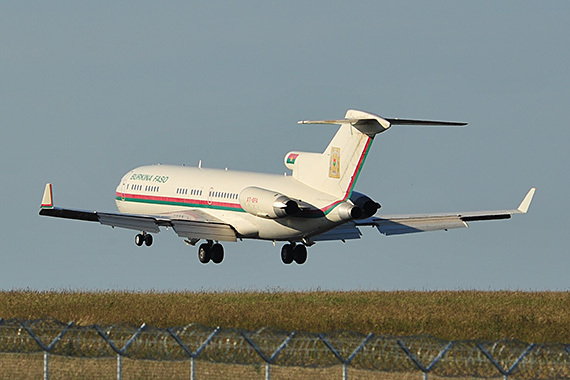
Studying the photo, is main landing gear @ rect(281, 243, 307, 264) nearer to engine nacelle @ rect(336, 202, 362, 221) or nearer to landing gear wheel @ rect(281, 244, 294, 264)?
landing gear wheel @ rect(281, 244, 294, 264)

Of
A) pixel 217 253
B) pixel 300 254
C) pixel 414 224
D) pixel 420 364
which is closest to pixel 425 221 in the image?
pixel 414 224

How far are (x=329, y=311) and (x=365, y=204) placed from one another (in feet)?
39.9

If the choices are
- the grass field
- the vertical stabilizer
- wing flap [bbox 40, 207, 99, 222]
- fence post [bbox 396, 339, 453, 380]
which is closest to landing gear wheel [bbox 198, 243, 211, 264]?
wing flap [bbox 40, 207, 99, 222]

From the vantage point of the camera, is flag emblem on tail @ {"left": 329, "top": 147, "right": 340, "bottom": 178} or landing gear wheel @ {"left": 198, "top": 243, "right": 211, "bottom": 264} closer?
flag emblem on tail @ {"left": 329, "top": 147, "right": 340, "bottom": 178}

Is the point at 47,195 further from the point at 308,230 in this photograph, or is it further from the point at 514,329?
the point at 514,329

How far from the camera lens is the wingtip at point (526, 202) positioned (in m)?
53.9

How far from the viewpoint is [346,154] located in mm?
52594

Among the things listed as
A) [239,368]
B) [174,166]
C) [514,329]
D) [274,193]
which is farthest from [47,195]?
[239,368]

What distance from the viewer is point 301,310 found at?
41562 millimetres

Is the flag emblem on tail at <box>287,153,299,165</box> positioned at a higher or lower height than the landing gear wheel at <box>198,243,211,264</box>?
higher

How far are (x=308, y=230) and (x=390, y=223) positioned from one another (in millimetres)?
6783

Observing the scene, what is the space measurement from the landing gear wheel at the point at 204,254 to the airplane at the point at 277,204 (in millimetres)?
52

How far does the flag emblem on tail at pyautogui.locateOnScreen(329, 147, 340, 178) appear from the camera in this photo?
53.0 metres

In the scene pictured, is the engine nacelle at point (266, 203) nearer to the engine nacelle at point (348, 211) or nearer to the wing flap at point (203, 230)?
the engine nacelle at point (348, 211)
